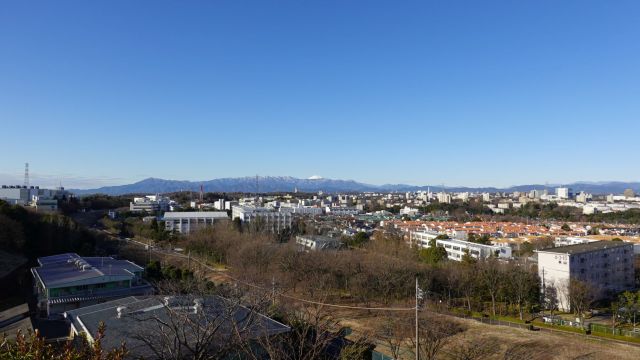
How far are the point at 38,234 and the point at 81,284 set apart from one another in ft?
31.4

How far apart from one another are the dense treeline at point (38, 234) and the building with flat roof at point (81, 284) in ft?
11.9

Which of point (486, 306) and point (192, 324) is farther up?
point (192, 324)

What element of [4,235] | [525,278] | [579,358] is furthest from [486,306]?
[4,235]

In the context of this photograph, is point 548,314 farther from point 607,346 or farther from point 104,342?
point 104,342

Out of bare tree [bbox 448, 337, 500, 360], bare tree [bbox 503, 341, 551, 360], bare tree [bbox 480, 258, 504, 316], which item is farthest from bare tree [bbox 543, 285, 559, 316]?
bare tree [bbox 448, 337, 500, 360]

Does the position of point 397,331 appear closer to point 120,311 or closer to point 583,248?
point 120,311

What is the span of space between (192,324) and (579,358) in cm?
892

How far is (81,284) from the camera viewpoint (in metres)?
13.2

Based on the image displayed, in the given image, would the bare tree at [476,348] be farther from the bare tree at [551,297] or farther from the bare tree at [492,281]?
the bare tree at [551,297]

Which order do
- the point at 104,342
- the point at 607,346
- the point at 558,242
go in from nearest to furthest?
the point at 104,342
the point at 607,346
the point at 558,242

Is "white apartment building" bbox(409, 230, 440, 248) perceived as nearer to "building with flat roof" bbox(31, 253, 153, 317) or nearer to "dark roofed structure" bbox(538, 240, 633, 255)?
"dark roofed structure" bbox(538, 240, 633, 255)

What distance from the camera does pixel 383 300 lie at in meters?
14.4

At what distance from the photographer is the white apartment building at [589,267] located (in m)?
15.7

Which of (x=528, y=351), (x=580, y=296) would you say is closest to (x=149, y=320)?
(x=528, y=351)
